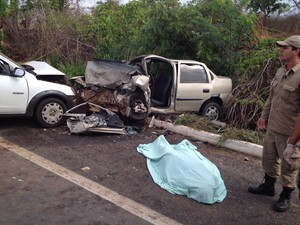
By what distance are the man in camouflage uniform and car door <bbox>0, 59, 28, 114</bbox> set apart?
14.8ft

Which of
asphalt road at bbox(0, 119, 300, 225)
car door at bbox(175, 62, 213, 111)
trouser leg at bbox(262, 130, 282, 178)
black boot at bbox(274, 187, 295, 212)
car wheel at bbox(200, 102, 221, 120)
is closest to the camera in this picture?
asphalt road at bbox(0, 119, 300, 225)

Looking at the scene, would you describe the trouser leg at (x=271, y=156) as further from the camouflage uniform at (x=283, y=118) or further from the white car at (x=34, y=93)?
the white car at (x=34, y=93)

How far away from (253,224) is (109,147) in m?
3.06

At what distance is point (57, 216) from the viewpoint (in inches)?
149

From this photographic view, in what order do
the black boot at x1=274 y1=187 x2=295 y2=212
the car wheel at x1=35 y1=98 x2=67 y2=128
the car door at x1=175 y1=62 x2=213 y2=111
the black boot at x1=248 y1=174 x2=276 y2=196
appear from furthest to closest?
the car door at x1=175 y1=62 x2=213 y2=111, the car wheel at x1=35 y1=98 x2=67 y2=128, the black boot at x1=248 y1=174 x2=276 y2=196, the black boot at x1=274 y1=187 x2=295 y2=212

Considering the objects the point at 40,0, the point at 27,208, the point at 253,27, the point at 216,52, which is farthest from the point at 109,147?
the point at 40,0

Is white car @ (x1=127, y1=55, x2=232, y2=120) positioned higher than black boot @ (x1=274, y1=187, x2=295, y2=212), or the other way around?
white car @ (x1=127, y1=55, x2=232, y2=120)

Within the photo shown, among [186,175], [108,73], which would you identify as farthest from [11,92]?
[186,175]

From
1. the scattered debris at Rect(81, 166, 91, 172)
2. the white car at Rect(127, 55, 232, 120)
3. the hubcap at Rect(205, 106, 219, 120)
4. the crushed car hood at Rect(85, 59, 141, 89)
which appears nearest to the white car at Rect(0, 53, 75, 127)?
the crushed car hood at Rect(85, 59, 141, 89)

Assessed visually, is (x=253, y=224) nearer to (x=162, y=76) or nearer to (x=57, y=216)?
(x=57, y=216)

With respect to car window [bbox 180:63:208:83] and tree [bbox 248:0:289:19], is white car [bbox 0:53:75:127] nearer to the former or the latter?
car window [bbox 180:63:208:83]

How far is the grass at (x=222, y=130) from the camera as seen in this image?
22.3 ft

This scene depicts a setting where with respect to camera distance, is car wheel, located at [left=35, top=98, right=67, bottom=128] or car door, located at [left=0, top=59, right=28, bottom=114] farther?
car wheel, located at [left=35, top=98, right=67, bottom=128]

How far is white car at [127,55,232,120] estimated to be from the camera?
319 inches
